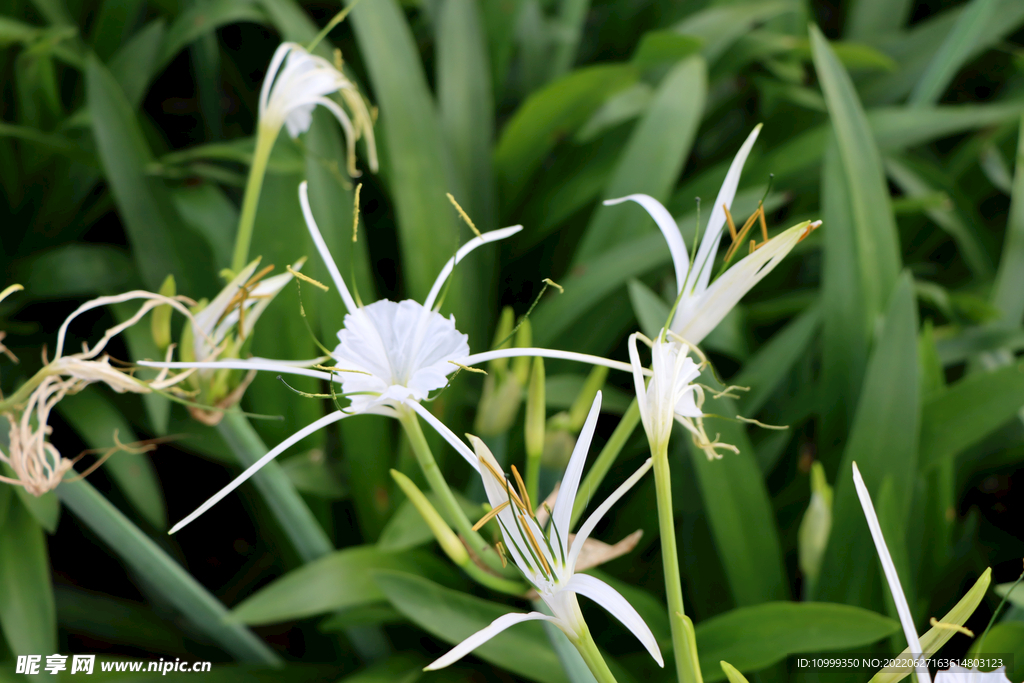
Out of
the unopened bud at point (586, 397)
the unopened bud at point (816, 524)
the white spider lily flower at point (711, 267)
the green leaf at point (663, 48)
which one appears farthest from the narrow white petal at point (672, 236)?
the green leaf at point (663, 48)

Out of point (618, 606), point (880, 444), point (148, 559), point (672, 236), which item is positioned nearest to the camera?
point (618, 606)

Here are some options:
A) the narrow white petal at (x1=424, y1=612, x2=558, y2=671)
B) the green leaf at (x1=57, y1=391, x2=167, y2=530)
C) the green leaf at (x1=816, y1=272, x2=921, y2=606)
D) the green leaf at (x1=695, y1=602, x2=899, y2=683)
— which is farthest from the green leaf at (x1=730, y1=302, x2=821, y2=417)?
the green leaf at (x1=57, y1=391, x2=167, y2=530)

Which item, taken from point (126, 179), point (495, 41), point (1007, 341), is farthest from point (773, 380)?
point (126, 179)

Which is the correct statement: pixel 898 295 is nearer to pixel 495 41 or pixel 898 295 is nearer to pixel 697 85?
pixel 697 85

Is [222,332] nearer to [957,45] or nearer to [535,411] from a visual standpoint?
[535,411]

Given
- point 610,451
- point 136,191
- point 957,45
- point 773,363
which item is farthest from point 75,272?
point 957,45

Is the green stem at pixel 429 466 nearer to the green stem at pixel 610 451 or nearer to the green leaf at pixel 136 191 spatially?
the green stem at pixel 610 451
